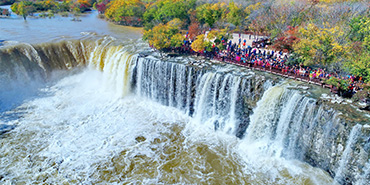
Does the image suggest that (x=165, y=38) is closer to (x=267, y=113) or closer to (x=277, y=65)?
(x=277, y=65)

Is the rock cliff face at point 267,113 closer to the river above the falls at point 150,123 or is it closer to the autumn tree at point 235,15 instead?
the river above the falls at point 150,123

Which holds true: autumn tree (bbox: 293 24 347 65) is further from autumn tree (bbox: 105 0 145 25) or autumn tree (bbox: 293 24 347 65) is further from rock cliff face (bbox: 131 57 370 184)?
autumn tree (bbox: 105 0 145 25)

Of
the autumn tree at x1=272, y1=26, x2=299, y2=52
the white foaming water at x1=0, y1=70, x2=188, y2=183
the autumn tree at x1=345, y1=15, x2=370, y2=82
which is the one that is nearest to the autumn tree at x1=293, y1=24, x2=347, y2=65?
the autumn tree at x1=345, y1=15, x2=370, y2=82

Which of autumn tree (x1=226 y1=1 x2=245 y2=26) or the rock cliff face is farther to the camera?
autumn tree (x1=226 y1=1 x2=245 y2=26)

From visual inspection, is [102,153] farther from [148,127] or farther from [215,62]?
[215,62]

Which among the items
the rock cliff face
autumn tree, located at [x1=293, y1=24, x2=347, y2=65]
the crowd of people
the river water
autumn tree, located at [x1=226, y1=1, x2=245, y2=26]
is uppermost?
autumn tree, located at [x1=226, y1=1, x2=245, y2=26]

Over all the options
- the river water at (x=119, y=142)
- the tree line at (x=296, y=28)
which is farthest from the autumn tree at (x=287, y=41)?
the river water at (x=119, y=142)

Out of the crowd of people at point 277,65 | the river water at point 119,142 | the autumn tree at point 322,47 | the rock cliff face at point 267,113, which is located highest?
the autumn tree at point 322,47

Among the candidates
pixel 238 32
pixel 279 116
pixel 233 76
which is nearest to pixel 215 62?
pixel 233 76
